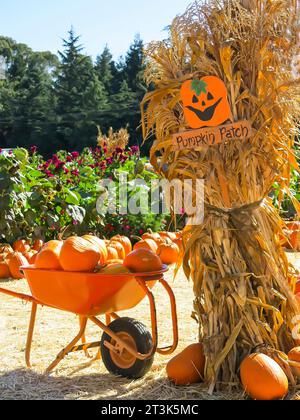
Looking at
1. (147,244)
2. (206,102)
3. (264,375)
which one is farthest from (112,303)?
(147,244)

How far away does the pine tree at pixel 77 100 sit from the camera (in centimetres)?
3653

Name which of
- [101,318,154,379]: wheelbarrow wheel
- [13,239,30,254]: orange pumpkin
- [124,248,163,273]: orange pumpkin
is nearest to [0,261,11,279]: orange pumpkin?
[13,239,30,254]: orange pumpkin

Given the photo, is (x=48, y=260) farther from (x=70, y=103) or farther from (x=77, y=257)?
(x=70, y=103)

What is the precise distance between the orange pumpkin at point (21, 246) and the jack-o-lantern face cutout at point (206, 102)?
12.4ft

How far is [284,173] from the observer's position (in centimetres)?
267

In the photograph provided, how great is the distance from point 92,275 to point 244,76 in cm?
114

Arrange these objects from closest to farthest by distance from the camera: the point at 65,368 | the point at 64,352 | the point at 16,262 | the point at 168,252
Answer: the point at 64,352 < the point at 65,368 < the point at 16,262 < the point at 168,252

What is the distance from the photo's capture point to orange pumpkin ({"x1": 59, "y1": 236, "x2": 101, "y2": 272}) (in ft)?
9.04

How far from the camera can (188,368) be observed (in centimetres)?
265

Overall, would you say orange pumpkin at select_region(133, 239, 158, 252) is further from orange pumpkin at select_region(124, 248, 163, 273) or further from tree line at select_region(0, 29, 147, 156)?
tree line at select_region(0, 29, 147, 156)

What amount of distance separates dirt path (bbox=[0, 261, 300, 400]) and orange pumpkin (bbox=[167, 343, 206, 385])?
0.16 feet

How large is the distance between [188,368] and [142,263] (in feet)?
1.79

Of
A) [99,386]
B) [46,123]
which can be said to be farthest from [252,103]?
[46,123]

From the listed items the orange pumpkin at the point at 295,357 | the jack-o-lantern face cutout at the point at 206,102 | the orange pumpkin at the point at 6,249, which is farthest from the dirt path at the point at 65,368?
the orange pumpkin at the point at 6,249
